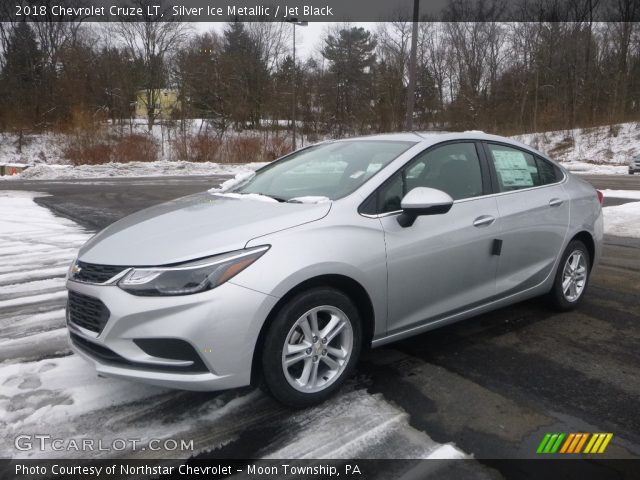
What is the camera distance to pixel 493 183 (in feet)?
12.9

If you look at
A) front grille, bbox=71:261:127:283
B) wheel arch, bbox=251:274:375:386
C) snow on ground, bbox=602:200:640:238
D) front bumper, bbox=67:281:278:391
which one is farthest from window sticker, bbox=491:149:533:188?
snow on ground, bbox=602:200:640:238

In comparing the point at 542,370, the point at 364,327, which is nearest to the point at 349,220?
the point at 364,327

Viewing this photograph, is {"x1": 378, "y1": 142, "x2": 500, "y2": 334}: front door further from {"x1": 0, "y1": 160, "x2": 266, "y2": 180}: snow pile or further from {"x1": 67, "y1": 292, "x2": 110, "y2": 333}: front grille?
{"x1": 0, "y1": 160, "x2": 266, "y2": 180}: snow pile

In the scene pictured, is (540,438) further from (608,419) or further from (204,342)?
(204,342)

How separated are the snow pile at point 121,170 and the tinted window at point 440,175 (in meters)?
19.7

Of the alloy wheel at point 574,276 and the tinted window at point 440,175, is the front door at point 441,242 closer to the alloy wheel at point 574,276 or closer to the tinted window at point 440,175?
the tinted window at point 440,175

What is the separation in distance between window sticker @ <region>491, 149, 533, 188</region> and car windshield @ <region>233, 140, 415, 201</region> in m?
0.89

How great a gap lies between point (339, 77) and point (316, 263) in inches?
2056

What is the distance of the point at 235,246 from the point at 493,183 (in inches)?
88.5

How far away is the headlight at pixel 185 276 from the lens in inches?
101

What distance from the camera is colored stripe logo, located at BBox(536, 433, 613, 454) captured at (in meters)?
2.57

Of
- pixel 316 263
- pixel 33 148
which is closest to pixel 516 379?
pixel 316 263

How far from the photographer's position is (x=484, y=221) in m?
3.69

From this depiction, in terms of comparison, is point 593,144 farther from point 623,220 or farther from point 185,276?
point 185,276
